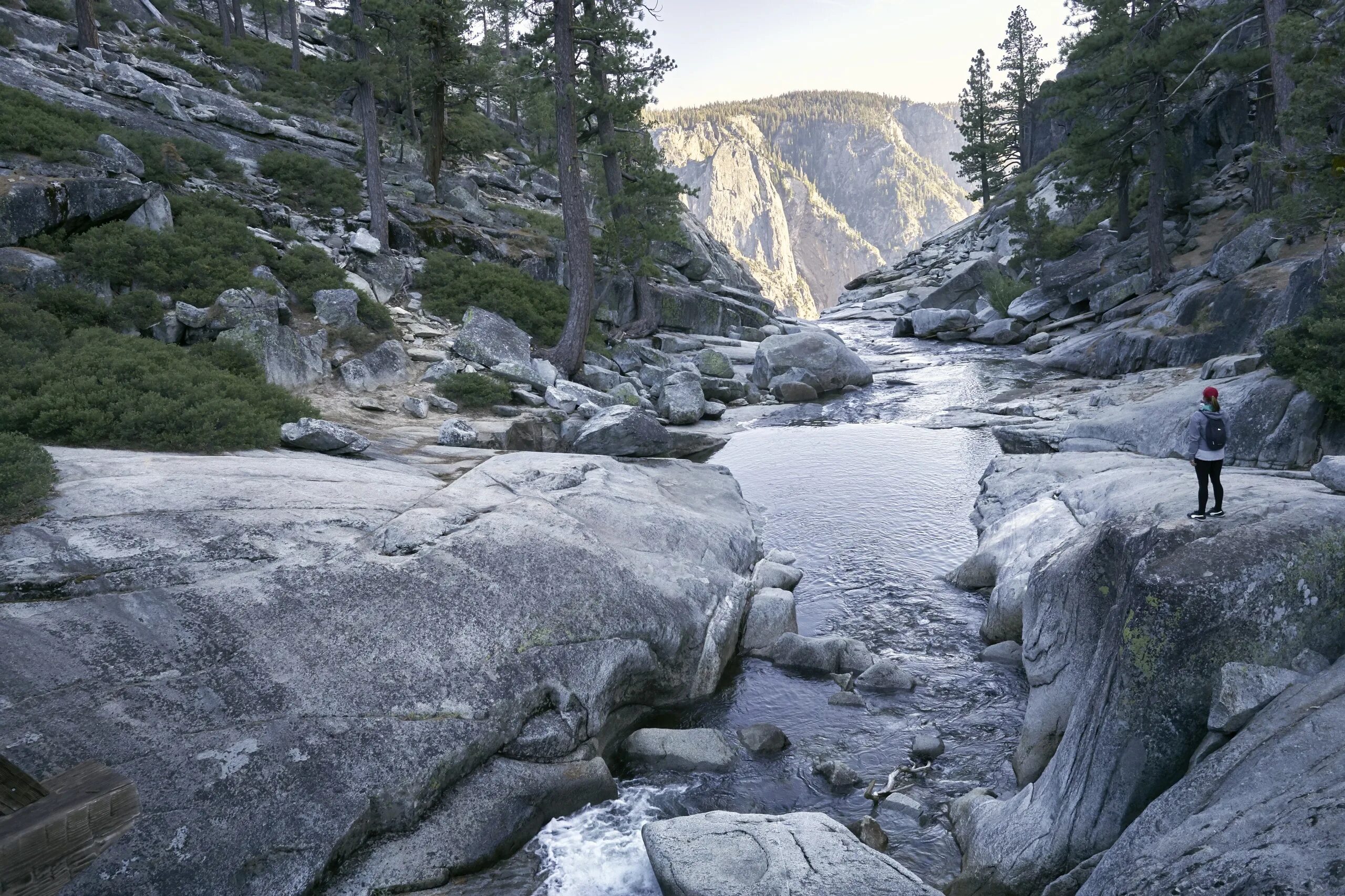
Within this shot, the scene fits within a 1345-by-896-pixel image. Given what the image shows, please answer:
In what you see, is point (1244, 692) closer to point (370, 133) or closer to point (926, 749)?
point (926, 749)

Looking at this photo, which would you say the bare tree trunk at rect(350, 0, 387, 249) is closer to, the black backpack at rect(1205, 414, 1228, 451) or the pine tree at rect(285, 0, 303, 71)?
the pine tree at rect(285, 0, 303, 71)

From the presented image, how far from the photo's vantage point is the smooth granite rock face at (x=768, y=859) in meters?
5.93

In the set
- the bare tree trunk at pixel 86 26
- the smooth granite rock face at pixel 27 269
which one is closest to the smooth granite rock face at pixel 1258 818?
the smooth granite rock face at pixel 27 269

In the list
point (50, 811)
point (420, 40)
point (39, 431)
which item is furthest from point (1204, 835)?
point (420, 40)

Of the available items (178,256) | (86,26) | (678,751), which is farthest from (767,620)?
(86,26)

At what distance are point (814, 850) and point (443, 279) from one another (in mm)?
21590

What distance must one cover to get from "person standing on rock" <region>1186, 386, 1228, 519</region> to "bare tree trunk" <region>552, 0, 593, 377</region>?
1697 cm

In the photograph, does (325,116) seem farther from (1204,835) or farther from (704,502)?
(1204,835)

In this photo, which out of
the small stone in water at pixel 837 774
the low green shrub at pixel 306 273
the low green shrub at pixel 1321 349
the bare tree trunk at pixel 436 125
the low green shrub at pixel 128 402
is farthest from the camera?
the bare tree trunk at pixel 436 125

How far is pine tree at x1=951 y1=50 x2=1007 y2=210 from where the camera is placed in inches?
2793

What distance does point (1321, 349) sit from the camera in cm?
1312

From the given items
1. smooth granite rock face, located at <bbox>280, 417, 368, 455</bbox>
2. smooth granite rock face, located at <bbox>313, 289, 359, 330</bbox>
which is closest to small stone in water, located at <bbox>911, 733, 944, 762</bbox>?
smooth granite rock face, located at <bbox>280, 417, 368, 455</bbox>

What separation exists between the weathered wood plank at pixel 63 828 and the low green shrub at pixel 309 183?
25.2 metres

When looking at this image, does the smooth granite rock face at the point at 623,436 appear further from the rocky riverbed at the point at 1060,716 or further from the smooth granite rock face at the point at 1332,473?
the smooth granite rock face at the point at 1332,473
